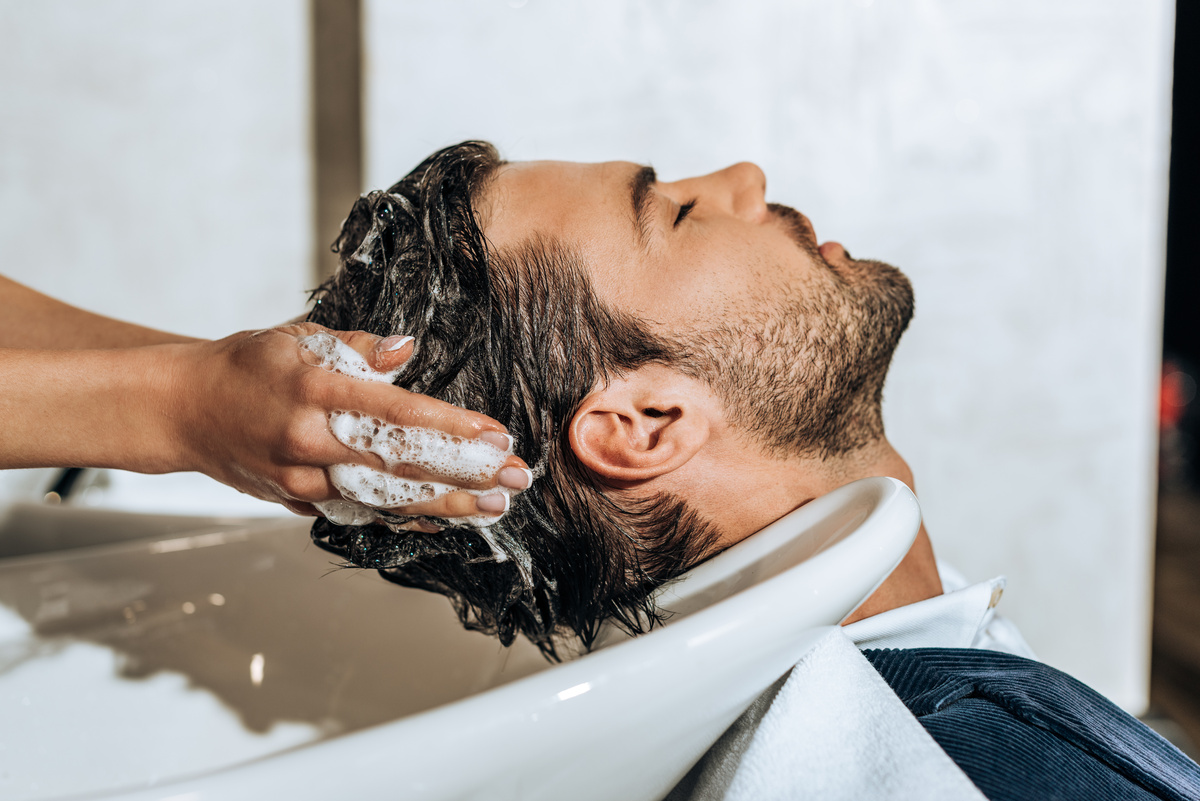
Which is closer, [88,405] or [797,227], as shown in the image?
[88,405]

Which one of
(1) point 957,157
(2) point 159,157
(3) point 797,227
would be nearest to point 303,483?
(3) point 797,227

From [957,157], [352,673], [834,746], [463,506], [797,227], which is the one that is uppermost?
[957,157]

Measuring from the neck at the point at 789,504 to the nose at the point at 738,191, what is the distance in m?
0.30

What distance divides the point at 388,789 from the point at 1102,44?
1.76m

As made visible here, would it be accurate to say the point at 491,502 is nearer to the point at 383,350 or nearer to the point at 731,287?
the point at 383,350

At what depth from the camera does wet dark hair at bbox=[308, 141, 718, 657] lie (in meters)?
0.74

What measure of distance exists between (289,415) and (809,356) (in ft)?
1.79

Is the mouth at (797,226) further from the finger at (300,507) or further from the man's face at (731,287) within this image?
the finger at (300,507)

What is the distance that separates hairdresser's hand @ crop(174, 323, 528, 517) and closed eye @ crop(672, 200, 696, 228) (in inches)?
14.4

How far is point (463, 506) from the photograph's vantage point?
1.79ft

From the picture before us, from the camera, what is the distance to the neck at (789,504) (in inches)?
29.7

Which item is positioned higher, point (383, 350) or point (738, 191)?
point (738, 191)

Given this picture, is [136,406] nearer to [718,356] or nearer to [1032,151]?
[718,356]

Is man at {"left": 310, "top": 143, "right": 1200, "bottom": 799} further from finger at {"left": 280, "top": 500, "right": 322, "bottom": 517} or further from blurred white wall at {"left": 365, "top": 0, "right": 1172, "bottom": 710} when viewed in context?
blurred white wall at {"left": 365, "top": 0, "right": 1172, "bottom": 710}
